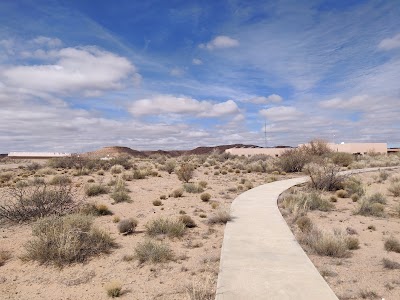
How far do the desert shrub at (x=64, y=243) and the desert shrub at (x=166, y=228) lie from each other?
1.31m

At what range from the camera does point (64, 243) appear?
8719 millimetres

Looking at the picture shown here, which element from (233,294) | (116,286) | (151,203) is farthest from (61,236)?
(151,203)

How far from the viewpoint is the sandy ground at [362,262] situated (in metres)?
6.66

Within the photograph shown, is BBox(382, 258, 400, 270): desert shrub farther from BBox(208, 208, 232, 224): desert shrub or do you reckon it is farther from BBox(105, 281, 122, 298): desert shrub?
BBox(105, 281, 122, 298): desert shrub

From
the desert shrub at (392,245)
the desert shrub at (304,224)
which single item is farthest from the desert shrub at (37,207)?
the desert shrub at (392,245)

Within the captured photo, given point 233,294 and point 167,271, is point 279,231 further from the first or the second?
point 233,294

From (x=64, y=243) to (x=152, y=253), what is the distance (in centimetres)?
219

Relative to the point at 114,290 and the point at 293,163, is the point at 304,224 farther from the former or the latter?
the point at 293,163

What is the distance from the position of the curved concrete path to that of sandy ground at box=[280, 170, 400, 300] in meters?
0.57

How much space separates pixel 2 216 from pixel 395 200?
17280 mm

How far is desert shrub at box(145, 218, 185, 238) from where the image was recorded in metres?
10.5

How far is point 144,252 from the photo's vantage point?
8.53 m

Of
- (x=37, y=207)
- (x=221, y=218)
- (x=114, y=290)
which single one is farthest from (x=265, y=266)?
(x=37, y=207)

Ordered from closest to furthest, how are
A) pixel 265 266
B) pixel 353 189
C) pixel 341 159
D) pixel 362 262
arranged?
pixel 265 266
pixel 362 262
pixel 353 189
pixel 341 159
